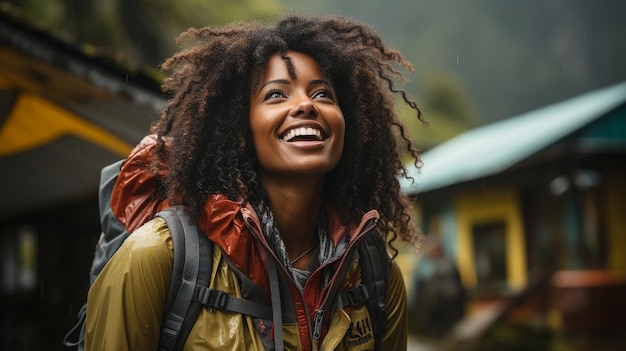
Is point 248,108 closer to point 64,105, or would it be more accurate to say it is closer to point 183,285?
point 183,285

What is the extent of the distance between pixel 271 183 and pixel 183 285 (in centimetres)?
58

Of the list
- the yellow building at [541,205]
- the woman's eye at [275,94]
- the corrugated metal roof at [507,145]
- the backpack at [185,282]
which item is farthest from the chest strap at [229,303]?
the yellow building at [541,205]

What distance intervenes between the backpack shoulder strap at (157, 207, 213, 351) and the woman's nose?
58 centimetres

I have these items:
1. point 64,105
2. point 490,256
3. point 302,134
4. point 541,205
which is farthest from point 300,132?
point 490,256

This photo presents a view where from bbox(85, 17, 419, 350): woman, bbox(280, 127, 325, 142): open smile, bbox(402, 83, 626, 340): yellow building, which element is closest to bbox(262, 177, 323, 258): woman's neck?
bbox(85, 17, 419, 350): woman

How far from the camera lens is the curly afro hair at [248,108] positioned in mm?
2771

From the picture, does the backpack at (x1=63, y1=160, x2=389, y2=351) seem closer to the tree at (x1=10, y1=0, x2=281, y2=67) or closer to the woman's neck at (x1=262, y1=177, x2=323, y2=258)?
the woman's neck at (x1=262, y1=177, x2=323, y2=258)

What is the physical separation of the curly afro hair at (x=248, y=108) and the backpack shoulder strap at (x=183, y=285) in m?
0.16

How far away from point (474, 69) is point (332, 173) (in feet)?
303

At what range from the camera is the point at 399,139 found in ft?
10.9

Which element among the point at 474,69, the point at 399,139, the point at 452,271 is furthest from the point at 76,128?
the point at 474,69

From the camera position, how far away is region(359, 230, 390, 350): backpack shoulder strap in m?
2.86

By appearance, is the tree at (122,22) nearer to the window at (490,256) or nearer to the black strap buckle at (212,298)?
the window at (490,256)

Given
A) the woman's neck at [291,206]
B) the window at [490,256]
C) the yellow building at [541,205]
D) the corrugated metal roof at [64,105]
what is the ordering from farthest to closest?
the window at [490,256] → the yellow building at [541,205] → the corrugated metal roof at [64,105] → the woman's neck at [291,206]
